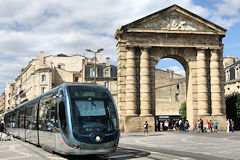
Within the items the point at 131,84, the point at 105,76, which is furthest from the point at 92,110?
the point at 105,76

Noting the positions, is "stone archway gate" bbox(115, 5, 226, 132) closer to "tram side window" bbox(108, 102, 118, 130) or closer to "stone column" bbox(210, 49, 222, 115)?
"stone column" bbox(210, 49, 222, 115)

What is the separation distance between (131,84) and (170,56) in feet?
18.9

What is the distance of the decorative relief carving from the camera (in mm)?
33781

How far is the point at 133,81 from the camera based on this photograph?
108 ft

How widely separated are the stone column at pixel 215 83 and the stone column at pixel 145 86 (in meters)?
6.84

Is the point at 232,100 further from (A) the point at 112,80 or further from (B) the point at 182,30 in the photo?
(A) the point at 112,80

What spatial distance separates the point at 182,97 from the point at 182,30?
27.7 metres

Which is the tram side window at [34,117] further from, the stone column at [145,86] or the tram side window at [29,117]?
the stone column at [145,86]

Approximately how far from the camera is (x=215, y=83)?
111 ft

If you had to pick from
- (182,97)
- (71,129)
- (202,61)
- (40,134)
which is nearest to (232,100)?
(202,61)

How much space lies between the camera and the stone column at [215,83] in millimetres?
33719

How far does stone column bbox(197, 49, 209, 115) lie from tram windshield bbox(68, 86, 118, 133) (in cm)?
2219

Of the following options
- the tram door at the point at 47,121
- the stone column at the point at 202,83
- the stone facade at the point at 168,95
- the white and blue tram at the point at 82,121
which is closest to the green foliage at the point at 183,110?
the stone facade at the point at 168,95

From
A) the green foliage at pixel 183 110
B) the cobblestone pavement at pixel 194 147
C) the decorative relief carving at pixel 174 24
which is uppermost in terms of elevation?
the decorative relief carving at pixel 174 24
